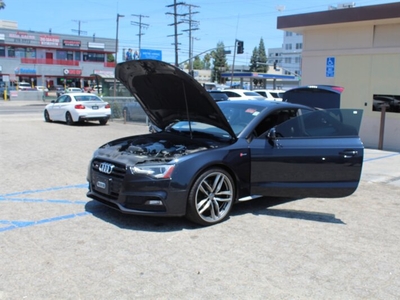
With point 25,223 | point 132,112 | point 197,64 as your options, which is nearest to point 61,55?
point 132,112

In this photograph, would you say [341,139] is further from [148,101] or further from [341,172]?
[148,101]

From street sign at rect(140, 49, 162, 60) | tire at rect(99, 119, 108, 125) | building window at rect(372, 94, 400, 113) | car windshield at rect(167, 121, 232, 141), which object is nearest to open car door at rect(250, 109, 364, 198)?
car windshield at rect(167, 121, 232, 141)

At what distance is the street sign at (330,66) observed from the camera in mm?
13578

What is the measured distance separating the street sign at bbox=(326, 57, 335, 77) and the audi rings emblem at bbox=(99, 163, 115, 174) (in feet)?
33.5

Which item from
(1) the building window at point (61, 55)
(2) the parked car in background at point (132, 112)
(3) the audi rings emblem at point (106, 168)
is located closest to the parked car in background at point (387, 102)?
(3) the audi rings emblem at point (106, 168)

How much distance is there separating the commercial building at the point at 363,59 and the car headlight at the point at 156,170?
9141 millimetres

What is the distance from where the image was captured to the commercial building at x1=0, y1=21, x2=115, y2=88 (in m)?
70.2

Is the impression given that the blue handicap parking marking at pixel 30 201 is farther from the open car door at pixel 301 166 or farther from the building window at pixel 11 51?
the building window at pixel 11 51

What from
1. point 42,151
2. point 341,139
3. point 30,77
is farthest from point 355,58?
point 30,77

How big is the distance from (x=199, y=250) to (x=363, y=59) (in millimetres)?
10464

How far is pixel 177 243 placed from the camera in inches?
183

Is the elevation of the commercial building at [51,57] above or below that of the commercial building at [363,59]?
above

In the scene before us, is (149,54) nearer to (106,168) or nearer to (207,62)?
(106,168)

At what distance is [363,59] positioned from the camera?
1288 cm
